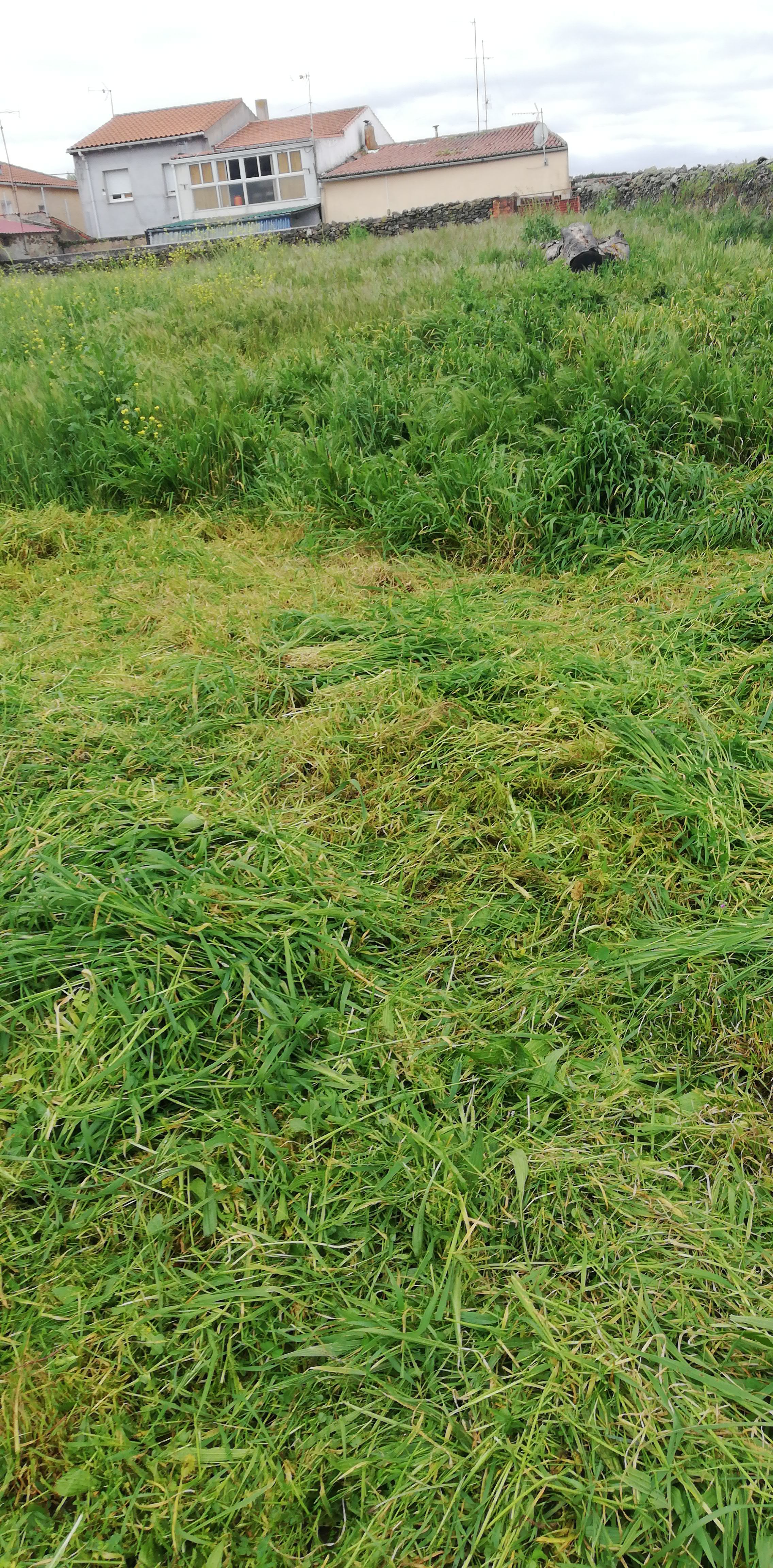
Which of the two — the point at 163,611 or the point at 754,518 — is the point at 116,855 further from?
the point at 754,518

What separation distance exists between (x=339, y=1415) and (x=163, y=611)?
3274 millimetres

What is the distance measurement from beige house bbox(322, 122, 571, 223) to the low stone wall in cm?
1529

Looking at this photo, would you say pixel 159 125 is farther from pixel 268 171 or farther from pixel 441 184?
pixel 441 184

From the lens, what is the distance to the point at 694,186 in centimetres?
1361

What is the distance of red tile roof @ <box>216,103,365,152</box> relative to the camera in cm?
3962

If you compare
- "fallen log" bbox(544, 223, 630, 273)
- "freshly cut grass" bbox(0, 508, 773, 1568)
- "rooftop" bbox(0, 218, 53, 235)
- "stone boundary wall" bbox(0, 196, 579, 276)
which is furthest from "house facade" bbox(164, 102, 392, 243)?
"freshly cut grass" bbox(0, 508, 773, 1568)

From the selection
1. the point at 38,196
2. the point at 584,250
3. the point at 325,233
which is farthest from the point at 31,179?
the point at 584,250

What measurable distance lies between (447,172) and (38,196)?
25.7 meters

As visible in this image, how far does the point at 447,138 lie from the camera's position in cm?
3769

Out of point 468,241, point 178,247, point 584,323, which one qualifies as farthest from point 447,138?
point 584,323

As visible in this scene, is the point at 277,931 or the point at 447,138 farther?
the point at 447,138

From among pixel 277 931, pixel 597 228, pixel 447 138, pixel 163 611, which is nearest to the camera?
pixel 277 931

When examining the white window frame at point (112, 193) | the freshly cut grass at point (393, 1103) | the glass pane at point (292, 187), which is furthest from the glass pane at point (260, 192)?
the freshly cut grass at point (393, 1103)

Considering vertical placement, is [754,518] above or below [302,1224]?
above
